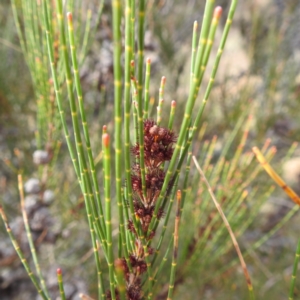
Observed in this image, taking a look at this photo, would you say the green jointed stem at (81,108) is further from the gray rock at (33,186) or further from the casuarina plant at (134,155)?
the gray rock at (33,186)

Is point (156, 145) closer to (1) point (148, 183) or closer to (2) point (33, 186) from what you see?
(1) point (148, 183)

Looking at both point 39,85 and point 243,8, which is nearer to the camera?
point 39,85

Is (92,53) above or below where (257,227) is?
above

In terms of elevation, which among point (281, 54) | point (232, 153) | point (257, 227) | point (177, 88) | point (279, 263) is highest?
point (281, 54)

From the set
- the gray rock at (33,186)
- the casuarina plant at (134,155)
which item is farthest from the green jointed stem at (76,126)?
the gray rock at (33,186)

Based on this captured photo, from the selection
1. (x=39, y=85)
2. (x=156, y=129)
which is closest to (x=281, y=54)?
(x=39, y=85)

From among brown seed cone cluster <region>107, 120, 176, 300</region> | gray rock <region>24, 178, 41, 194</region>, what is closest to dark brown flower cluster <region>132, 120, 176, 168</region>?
brown seed cone cluster <region>107, 120, 176, 300</region>

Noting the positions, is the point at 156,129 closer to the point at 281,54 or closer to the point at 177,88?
the point at 177,88

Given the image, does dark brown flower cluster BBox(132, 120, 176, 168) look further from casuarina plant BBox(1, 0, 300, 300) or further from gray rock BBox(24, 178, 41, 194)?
gray rock BBox(24, 178, 41, 194)
